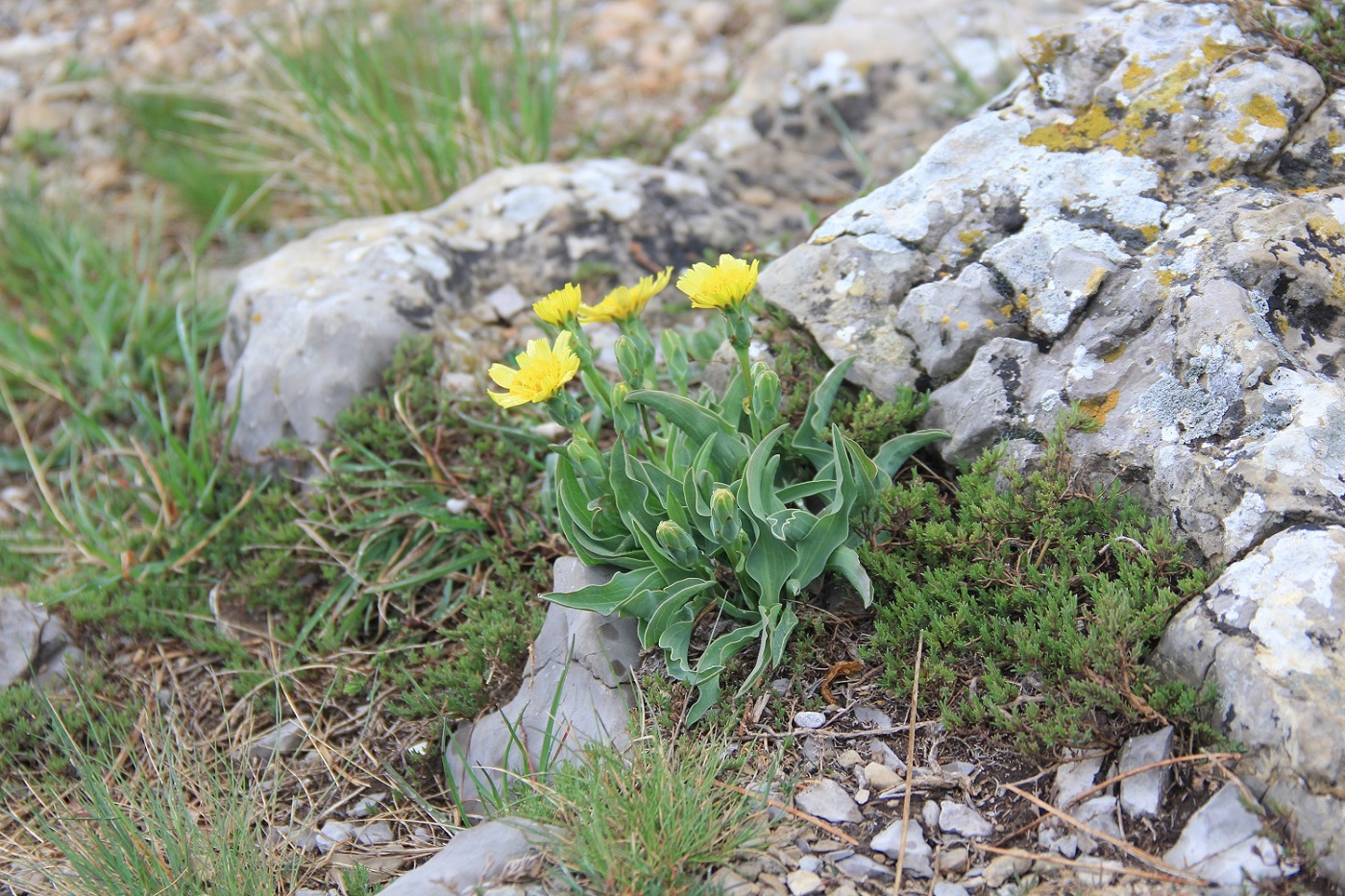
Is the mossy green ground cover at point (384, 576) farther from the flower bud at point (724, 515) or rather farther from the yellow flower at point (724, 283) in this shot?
the yellow flower at point (724, 283)

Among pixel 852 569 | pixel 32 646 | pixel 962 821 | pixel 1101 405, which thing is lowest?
pixel 962 821

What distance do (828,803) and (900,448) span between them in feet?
3.11

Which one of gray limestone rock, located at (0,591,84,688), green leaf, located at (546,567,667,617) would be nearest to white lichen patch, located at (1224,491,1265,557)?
green leaf, located at (546,567,667,617)

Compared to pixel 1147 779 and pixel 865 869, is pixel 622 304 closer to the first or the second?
pixel 865 869

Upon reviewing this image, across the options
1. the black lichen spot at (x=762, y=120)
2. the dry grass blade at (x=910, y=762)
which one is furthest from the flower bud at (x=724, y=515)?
the black lichen spot at (x=762, y=120)

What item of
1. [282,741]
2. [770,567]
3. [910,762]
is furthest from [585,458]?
[282,741]

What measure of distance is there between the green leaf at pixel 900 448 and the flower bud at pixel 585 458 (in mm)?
728

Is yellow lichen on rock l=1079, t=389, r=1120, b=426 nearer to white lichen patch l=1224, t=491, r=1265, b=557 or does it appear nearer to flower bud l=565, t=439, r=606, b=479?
white lichen patch l=1224, t=491, r=1265, b=557

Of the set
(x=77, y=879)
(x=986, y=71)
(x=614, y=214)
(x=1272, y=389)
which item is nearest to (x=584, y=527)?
(x=77, y=879)

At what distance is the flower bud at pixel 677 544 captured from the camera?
229 centimetres

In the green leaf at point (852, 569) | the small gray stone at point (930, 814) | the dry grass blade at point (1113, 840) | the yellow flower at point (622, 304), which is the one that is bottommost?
the small gray stone at point (930, 814)

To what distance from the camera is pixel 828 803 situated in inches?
85.1

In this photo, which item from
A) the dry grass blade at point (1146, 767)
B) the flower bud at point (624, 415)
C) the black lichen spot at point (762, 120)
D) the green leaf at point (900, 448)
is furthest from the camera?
the black lichen spot at point (762, 120)

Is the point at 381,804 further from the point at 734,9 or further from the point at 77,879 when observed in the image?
the point at 734,9
